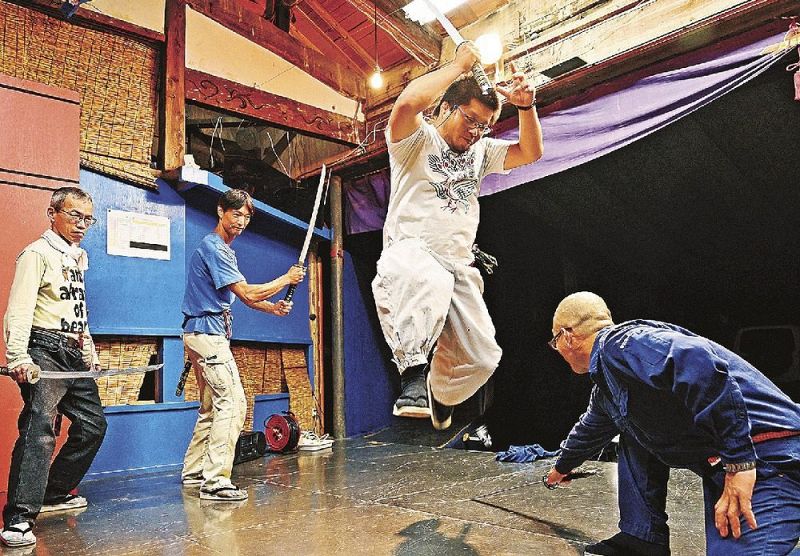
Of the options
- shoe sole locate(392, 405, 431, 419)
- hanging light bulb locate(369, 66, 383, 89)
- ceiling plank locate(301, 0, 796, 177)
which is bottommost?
shoe sole locate(392, 405, 431, 419)

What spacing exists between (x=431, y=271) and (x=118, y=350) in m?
3.71

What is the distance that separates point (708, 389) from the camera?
5.66 ft

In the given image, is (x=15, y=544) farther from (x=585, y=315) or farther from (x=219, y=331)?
(x=585, y=315)

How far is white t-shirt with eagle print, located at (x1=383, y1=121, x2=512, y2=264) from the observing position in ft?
8.36

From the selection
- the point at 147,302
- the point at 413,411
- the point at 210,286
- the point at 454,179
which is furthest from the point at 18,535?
the point at 147,302

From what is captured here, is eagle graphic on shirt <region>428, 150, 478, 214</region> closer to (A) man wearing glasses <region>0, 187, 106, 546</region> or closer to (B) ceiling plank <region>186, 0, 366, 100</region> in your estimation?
(A) man wearing glasses <region>0, 187, 106, 546</region>

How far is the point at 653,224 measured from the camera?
6.13 m

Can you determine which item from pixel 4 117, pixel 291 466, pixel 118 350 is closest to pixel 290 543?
pixel 291 466

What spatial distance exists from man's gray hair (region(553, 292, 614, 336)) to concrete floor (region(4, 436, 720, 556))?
3.02ft

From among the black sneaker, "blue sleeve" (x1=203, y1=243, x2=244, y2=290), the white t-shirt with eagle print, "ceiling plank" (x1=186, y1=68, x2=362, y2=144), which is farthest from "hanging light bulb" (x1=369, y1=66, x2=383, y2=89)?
the black sneaker

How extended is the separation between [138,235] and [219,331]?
187cm

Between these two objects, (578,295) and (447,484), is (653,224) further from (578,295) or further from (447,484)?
(578,295)

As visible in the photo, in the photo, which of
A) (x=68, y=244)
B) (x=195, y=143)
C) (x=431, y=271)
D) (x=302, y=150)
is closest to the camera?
(x=431, y=271)

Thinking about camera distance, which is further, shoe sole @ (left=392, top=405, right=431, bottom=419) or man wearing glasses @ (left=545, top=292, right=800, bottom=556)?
shoe sole @ (left=392, top=405, right=431, bottom=419)
